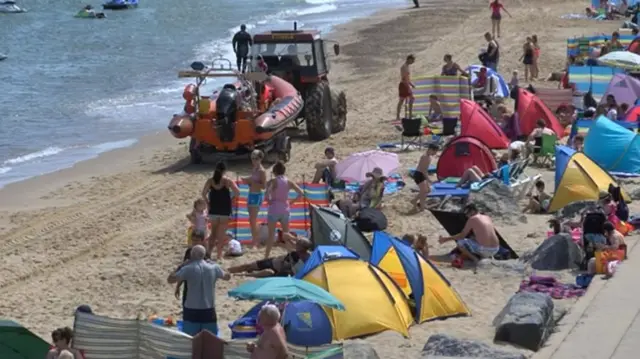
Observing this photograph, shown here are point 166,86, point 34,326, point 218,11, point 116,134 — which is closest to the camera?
point 34,326

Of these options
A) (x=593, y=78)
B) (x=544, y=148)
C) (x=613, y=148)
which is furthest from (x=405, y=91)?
(x=613, y=148)

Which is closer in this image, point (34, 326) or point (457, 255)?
point (34, 326)

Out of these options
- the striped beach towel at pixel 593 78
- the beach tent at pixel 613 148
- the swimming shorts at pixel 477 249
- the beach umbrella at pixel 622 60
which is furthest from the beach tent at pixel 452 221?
the beach umbrella at pixel 622 60

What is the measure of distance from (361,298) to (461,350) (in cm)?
169

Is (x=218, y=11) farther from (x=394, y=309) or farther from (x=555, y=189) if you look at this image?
(x=394, y=309)

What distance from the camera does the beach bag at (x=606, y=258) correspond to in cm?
1242

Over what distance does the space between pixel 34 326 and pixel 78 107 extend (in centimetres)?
1698

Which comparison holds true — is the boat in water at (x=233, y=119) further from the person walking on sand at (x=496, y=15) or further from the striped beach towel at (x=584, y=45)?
the person walking on sand at (x=496, y=15)

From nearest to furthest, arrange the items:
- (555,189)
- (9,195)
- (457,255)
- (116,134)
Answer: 1. (457,255)
2. (555,189)
3. (9,195)
4. (116,134)

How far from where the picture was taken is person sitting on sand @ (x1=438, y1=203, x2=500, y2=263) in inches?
525

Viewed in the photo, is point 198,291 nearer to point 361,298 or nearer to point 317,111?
point 361,298

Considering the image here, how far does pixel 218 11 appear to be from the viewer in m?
54.7

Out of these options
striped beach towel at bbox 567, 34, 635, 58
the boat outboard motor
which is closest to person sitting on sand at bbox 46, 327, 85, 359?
the boat outboard motor

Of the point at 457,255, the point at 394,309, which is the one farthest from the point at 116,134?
the point at 394,309
